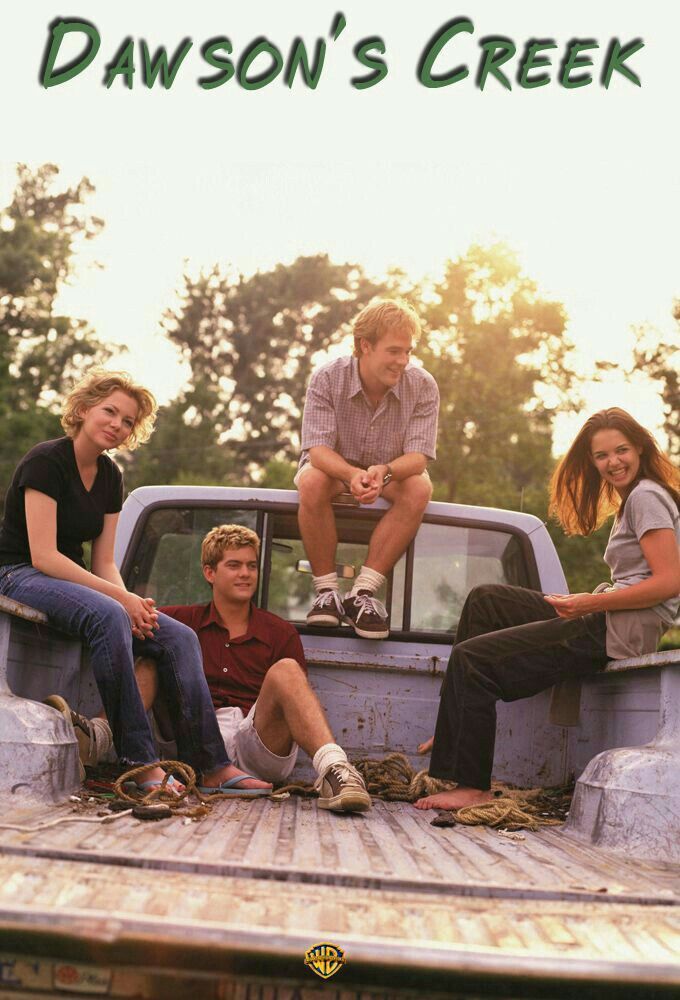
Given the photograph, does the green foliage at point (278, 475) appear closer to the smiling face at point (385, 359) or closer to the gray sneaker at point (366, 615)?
the smiling face at point (385, 359)

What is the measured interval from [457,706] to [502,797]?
Result: 0.35m

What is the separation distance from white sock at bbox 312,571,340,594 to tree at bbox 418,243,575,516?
1612 centimetres

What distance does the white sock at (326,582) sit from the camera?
491cm

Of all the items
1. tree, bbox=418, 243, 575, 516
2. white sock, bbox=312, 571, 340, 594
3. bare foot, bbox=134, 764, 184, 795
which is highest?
tree, bbox=418, 243, 575, 516

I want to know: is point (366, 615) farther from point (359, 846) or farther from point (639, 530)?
point (359, 846)

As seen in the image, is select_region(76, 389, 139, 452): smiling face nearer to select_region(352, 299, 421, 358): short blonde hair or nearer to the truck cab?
the truck cab

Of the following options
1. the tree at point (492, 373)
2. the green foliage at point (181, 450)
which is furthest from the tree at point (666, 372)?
the green foliage at point (181, 450)

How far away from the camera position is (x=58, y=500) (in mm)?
4160

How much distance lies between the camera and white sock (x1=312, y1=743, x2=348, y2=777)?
3.74m

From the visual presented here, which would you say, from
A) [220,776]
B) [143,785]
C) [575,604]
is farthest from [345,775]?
[575,604]

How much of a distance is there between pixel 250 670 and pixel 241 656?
0.22ft

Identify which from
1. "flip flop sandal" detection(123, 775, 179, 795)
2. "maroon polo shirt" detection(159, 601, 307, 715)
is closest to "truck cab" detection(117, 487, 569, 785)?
"maroon polo shirt" detection(159, 601, 307, 715)

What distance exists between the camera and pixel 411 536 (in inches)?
193

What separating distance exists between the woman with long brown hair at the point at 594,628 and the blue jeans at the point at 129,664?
81 centimetres
